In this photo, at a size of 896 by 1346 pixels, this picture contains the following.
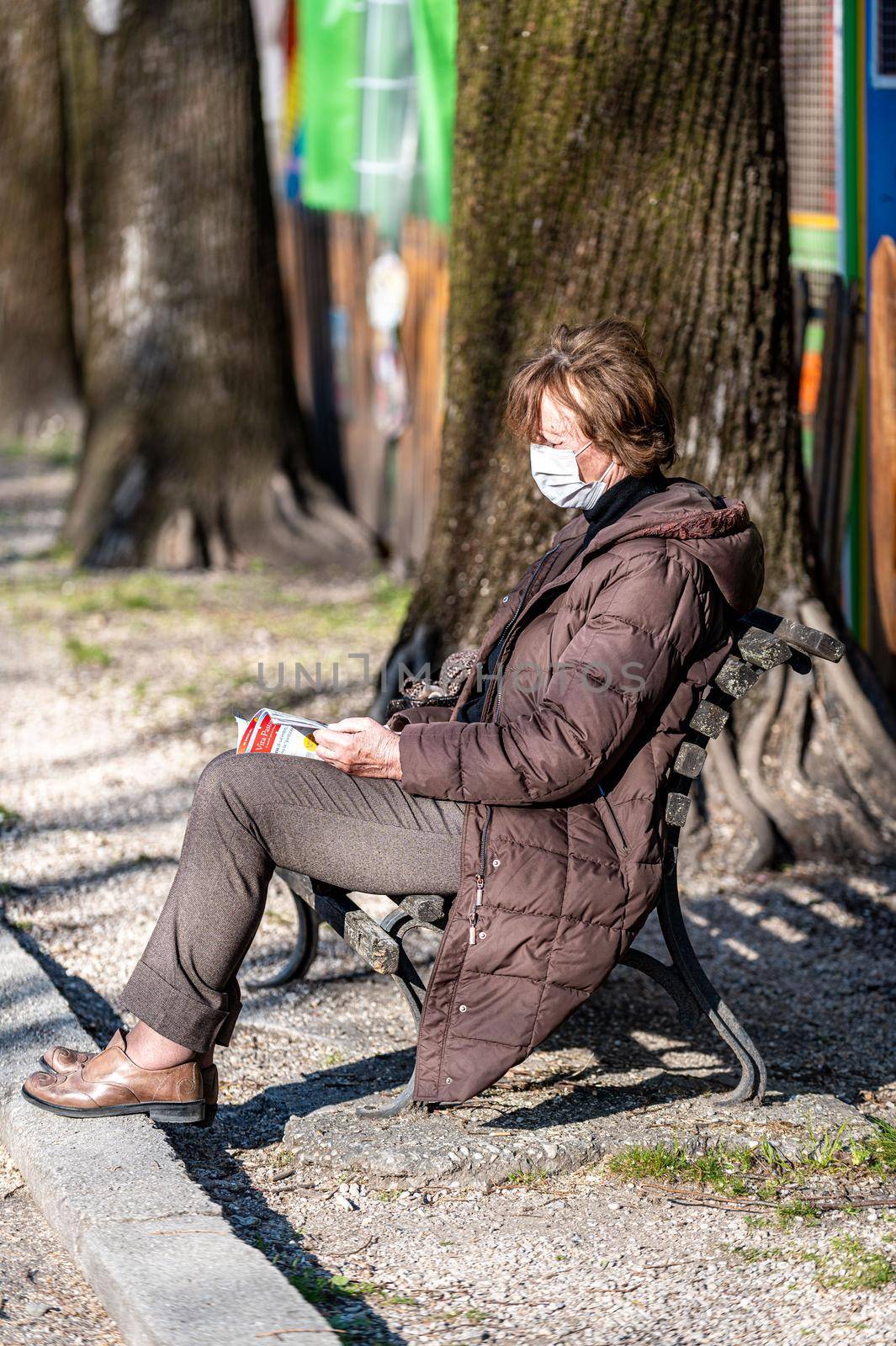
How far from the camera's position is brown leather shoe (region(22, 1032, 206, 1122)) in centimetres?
302

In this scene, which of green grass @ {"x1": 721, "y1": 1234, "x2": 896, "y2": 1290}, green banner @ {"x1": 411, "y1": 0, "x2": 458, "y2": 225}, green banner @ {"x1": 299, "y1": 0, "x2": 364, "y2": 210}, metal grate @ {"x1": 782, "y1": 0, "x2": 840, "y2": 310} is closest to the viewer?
green grass @ {"x1": 721, "y1": 1234, "x2": 896, "y2": 1290}

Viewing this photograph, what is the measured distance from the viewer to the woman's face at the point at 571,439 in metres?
3.12

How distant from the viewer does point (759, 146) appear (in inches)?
186

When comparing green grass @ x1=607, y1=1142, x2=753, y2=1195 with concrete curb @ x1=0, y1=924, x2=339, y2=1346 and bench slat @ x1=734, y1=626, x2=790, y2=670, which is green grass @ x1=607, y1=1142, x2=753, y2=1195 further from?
bench slat @ x1=734, y1=626, x2=790, y2=670

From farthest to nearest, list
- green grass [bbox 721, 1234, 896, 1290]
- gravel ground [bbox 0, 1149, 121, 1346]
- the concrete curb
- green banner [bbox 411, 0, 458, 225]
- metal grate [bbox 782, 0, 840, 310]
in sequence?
green banner [bbox 411, 0, 458, 225], metal grate [bbox 782, 0, 840, 310], green grass [bbox 721, 1234, 896, 1290], gravel ground [bbox 0, 1149, 121, 1346], the concrete curb

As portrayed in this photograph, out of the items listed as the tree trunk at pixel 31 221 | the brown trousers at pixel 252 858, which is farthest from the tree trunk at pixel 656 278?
the tree trunk at pixel 31 221

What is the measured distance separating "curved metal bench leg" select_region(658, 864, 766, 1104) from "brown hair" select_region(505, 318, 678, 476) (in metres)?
0.87

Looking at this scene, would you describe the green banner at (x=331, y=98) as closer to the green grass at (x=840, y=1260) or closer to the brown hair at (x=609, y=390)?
the brown hair at (x=609, y=390)

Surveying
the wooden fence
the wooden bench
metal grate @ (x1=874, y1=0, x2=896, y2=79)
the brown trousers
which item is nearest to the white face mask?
the wooden bench

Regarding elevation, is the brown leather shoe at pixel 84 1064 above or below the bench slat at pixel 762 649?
below

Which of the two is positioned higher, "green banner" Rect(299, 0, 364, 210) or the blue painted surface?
"green banner" Rect(299, 0, 364, 210)

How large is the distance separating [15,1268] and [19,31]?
12.1 m

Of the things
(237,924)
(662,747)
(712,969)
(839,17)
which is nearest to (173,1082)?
(237,924)

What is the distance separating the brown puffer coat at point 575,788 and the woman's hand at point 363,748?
0.15ft
